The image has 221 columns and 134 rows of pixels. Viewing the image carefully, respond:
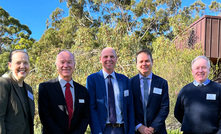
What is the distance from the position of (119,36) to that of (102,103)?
22.5ft

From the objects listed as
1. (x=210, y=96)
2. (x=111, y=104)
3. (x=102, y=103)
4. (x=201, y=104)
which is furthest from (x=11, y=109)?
(x=210, y=96)

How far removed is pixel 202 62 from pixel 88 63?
5766mm

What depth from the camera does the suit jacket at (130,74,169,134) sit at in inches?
126

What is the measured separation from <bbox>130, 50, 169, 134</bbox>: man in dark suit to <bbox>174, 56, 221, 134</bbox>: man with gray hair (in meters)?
Answer: 0.32

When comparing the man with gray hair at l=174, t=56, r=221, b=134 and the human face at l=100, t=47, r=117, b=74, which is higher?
the human face at l=100, t=47, r=117, b=74

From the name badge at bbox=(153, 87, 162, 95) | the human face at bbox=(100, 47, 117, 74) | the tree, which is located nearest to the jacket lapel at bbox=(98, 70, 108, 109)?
the human face at bbox=(100, 47, 117, 74)

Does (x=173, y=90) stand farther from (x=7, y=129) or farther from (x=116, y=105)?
(x=7, y=129)

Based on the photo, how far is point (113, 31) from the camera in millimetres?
9789

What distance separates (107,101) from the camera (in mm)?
3053

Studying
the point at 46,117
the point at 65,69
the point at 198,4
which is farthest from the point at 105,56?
the point at 198,4

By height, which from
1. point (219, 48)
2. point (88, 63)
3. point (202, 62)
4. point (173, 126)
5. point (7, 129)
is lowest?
→ point (173, 126)

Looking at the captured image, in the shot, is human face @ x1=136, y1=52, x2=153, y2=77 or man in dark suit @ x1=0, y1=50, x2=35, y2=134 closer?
man in dark suit @ x1=0, y1=50, x2=35, y2=134

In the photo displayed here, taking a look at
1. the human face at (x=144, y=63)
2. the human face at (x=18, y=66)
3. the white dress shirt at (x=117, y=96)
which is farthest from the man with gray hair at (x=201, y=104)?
the human face at (x=18, y=66)

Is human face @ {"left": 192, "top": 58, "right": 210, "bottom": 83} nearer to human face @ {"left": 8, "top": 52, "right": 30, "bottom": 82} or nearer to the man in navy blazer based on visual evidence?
the man in navy blazer
